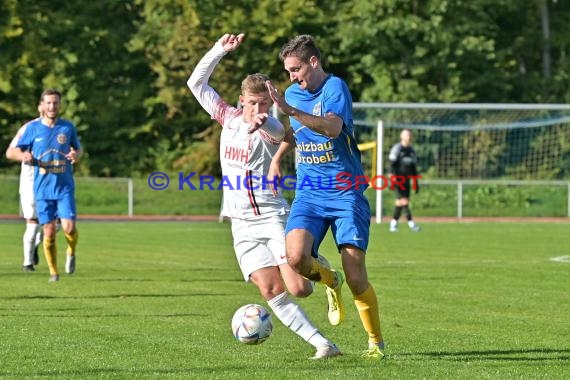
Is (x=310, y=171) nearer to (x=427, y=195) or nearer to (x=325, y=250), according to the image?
(x=325, y=250)

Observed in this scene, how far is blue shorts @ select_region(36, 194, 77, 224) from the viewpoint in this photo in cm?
1421

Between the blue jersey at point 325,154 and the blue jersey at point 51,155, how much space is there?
6736 millimetres

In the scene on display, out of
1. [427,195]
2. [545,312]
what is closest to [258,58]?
[427,195]

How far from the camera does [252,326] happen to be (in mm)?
8086

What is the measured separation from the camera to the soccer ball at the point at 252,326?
8078mm

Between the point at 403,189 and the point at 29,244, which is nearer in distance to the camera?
the point at 29,244

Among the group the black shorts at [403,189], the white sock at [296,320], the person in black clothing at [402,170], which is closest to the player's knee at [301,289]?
the white sock at [296,320]

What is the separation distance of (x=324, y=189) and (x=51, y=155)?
7024mm

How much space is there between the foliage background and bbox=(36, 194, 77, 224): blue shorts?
2509 centimetres

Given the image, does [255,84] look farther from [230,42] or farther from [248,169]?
[230,42]

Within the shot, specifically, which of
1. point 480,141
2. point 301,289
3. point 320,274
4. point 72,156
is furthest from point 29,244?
point 480,141

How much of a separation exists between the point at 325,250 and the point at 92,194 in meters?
18.1

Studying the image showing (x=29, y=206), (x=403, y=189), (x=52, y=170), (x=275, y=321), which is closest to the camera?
(x=275, y=321)

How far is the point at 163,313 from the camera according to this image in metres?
10.8
